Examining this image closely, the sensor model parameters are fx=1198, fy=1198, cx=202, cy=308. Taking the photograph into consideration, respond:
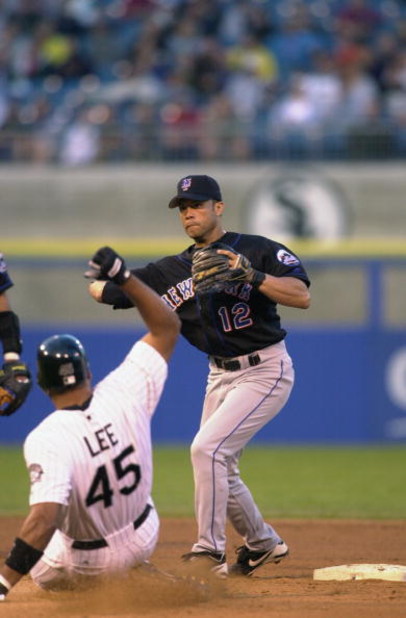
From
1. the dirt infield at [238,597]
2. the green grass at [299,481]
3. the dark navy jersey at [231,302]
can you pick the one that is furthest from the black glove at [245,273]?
the green grass at [299,481]

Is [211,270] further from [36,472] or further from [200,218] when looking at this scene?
[36,472]

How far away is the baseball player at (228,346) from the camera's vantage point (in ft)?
18.1

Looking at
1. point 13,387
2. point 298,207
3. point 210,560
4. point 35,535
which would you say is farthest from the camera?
point 298,207

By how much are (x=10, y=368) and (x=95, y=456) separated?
1834 mm

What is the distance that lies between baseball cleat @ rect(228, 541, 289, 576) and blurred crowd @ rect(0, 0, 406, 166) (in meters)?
7.90

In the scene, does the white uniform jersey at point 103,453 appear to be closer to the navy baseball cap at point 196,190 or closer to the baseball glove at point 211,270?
the baseball glove at point 211,270

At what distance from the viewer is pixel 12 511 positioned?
27.7ft

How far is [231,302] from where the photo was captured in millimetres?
5660

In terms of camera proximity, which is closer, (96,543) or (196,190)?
(96,543)

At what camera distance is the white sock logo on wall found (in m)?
12.7

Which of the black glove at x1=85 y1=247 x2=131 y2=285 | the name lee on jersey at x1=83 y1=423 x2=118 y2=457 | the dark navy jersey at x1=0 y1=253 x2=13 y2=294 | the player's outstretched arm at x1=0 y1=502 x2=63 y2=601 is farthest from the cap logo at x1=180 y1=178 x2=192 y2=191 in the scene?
the player's outstretched arm at x1=0 y1=502 x2=63 y2=601

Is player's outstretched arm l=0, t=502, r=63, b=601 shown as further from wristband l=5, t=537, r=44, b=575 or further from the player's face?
the player's face

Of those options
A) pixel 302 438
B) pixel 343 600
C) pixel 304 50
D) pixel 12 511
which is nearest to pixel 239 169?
pixel 304 50

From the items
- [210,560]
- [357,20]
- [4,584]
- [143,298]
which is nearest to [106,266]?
[143,298]
